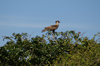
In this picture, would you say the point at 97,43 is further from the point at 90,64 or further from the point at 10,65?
the point at 10,65

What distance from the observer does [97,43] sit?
594 inches

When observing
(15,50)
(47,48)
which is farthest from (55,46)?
(15,50)

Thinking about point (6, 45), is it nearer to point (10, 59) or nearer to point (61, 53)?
point (10, 59)

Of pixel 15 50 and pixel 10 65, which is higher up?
pixel 15 50

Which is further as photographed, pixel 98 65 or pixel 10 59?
pixel 10 59

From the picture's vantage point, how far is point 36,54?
48.3ft

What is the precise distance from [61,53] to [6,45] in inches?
135

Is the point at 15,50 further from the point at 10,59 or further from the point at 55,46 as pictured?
the point at 55,46

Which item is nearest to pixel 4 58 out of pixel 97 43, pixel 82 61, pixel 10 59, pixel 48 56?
pixel 10 59

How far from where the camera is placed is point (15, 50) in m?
14.4

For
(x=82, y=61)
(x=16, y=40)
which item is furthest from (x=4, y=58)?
(x=82, y=61)

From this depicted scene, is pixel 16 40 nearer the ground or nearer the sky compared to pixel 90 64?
nearer the sky

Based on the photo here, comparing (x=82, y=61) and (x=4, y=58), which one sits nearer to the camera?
(x=82, y=61)

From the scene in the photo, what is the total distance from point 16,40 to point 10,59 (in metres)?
1.35
